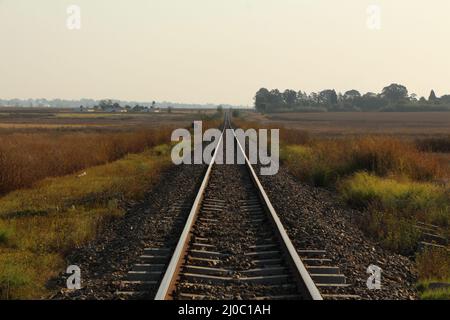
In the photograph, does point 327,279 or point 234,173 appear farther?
point 234,173

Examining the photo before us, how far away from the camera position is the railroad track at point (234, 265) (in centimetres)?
574

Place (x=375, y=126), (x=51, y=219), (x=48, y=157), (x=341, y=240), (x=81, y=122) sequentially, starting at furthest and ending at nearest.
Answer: (x=81, y=122), (x=375, y=126), (x=48, y=157), (x=51, y=219), (x=341, y=240)

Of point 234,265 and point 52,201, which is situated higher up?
point 234,265

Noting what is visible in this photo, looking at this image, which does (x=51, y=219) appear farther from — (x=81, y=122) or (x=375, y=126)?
(x=81, y=122)

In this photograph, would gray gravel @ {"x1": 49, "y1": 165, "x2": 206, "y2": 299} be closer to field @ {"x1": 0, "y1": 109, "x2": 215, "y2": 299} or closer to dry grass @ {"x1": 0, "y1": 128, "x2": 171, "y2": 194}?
field @ {"x1": 0, "y1": 109, "x2": 215, "y2": 299}

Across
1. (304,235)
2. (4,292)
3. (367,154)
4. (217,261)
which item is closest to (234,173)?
(367,154)

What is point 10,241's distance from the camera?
28.5 ft

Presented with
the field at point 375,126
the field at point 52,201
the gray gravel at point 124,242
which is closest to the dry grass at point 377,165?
the gray gravel at point 124,242

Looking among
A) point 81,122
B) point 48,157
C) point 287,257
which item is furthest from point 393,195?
point 81,122

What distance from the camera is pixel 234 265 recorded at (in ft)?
22.6

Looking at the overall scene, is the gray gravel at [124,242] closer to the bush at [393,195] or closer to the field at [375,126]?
the bush at [393,195]

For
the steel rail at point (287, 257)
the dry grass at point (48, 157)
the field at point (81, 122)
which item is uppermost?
the steel rail at point (287, 257)
